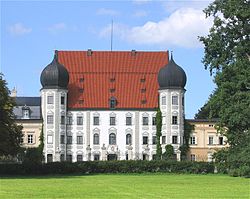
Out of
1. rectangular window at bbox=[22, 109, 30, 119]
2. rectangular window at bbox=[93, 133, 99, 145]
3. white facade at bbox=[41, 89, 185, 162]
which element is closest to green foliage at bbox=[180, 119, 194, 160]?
white facade at bbox=[41, 89, 185, 162]

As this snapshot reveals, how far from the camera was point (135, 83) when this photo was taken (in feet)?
328

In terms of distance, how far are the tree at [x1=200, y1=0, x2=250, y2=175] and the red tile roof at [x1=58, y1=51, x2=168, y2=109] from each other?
150ft

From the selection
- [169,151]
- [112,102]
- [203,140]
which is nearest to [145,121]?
[112,102]

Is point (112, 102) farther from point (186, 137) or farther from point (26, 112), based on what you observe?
point (26, 112)

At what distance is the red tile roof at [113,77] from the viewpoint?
325 feet

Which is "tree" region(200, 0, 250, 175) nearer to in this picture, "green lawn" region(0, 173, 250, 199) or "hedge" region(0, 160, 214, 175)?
"green lawn" region(0, 173, 250, 199)

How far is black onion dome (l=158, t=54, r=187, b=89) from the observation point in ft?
Answer: 318

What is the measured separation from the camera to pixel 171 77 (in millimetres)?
96812

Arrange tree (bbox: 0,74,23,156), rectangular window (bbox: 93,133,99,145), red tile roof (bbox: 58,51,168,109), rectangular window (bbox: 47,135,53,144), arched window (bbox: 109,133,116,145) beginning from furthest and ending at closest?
1. red tile roof (bbox: 58,51,168,109)
2. arched window (bbox: 109,133,116,145)
3. rectangular window (bbox: 93,133,99,145)
4. rectangular window (bbox: 47,135,53,144)
5. tree (bbox: 0,74,23,156)

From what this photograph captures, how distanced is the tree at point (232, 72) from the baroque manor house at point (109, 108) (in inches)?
1659

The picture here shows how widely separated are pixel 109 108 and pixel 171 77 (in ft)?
32.2

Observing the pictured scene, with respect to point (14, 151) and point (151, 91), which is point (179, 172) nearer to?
point (14, 151)

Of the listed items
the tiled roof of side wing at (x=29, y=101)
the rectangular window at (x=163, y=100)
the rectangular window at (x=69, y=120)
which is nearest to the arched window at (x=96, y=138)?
the rectangular window at (x=69, y=120)

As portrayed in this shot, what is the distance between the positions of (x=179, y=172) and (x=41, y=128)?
108 ft
